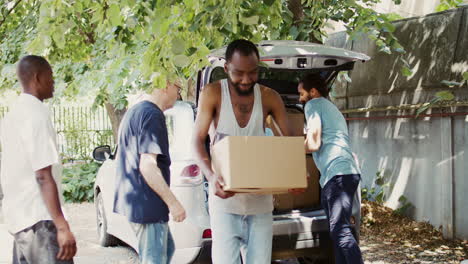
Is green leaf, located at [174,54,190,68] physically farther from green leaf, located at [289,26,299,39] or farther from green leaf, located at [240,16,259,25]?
green leaf, located at [289,26,299,39]

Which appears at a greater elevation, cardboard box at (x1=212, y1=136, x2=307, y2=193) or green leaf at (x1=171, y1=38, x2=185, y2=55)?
green leaf at (x1=171, y1=38, x2=185, y2=55)

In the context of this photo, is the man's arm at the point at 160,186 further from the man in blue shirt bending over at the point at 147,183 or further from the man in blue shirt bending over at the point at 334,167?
the man in blue shirt bending over at the point at 334,167

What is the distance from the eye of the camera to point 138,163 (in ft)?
12.4

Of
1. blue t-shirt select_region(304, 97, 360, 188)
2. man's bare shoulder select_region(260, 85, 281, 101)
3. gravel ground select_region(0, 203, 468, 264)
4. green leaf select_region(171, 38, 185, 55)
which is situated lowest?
gravel ground select_region(0, 203, 468, 264)

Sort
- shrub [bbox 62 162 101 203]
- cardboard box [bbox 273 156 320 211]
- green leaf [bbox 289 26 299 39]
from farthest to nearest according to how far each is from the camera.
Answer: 1. shrub [bbox 62 162 101 203]
2. green leaf [bbox 289 26 299 39]
3. cardboard box [bbox 273 156 320 211]

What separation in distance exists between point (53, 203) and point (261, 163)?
117 cm

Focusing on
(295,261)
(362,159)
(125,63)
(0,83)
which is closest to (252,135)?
(295,261)

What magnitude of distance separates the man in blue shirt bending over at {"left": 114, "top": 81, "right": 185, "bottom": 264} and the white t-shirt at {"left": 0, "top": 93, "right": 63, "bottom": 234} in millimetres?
734

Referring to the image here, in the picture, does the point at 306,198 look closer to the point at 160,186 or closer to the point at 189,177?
the point at 189,177

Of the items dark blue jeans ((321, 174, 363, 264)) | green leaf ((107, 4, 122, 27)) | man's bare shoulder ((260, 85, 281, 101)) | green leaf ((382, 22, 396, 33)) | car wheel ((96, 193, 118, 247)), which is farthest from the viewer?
car wheel ((96, 193, 118, 247))

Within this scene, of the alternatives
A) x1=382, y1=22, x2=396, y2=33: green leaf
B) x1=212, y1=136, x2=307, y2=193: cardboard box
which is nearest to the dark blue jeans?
x1=212, y1=136, x2=307, y2=193: cardboard box

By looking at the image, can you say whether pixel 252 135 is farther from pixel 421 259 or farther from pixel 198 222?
pixel 421 259

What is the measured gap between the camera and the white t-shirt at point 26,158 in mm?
3029

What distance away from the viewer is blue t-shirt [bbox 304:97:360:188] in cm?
490
